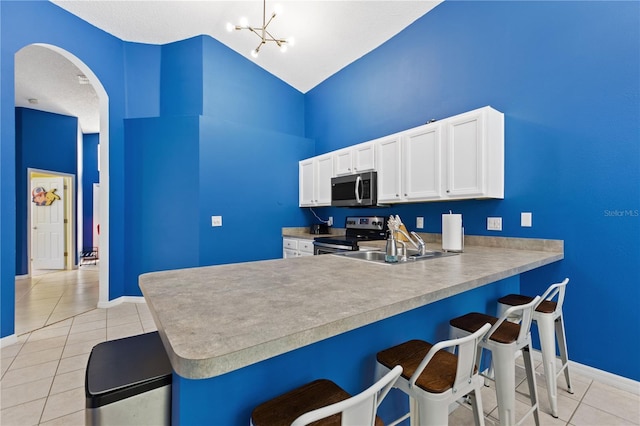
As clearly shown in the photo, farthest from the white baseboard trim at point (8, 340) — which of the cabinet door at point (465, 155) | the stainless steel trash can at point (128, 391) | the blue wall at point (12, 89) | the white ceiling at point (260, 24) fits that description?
the cabinet door at point (465, 155)

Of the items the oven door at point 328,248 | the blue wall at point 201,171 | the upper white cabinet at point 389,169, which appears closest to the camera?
the upper white cabinet at point 389,169

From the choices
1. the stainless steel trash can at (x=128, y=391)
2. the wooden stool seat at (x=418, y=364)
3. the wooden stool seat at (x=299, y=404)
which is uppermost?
the stainless steel trash can at (x=128, y=391)

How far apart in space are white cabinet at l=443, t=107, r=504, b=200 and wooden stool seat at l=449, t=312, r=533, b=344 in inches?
47.4

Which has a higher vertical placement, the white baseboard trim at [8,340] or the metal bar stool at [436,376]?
the metal bar stool at [436,376]

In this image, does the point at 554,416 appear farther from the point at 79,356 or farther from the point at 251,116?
the point at 251,116

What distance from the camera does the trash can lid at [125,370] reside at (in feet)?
2.45

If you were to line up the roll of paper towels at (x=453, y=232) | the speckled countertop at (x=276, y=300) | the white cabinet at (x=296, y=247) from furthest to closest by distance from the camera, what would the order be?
1. the white cabinet at (x=296, y=247)
2. the roll of paper towels at (x=453, y=232)
3. the speckled countertop at (x=276, y=300)

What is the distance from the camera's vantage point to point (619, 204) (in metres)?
1.92

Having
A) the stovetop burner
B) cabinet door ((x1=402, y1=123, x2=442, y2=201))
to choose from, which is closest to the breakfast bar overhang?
cabinet door ((x1=402, y1=123, x2=442, y2=201))

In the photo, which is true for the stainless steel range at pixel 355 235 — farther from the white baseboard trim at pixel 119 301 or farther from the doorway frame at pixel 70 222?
the doorway frame at pixel 70 222

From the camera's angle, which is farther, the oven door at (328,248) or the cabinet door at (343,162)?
the cabinet door at (343,162)

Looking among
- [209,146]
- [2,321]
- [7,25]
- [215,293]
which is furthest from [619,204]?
[7,25]

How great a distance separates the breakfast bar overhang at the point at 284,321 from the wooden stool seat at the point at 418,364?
0.08 metres

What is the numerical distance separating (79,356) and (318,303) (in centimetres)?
263
